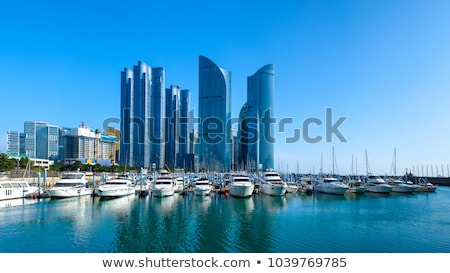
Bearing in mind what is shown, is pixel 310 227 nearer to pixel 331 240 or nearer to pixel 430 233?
pixel 331 240

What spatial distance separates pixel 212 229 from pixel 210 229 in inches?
6.4

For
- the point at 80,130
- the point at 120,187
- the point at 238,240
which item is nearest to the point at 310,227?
the point at 238,240

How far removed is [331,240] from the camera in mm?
22172

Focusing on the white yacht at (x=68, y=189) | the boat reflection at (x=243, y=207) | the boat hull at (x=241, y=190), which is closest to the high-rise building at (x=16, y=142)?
the white yacht at (x=68, y=189)

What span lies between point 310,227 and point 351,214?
10.5 meters

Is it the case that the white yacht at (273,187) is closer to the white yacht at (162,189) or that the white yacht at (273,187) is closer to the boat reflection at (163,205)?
the white yacht at (162,189)

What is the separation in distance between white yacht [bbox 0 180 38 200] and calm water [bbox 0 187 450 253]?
3.32 metres

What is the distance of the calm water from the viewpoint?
66.8 ft

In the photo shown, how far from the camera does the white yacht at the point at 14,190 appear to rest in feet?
131

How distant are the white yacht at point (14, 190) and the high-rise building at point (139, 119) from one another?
461 ft

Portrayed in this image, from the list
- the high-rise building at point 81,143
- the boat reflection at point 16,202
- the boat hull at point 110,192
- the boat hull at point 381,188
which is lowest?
the boat hull at point 381,188

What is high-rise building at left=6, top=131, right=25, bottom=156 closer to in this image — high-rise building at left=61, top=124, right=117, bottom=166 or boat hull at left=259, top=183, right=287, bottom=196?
high-rise building at left=61, top=124, right=117, bottom=166
